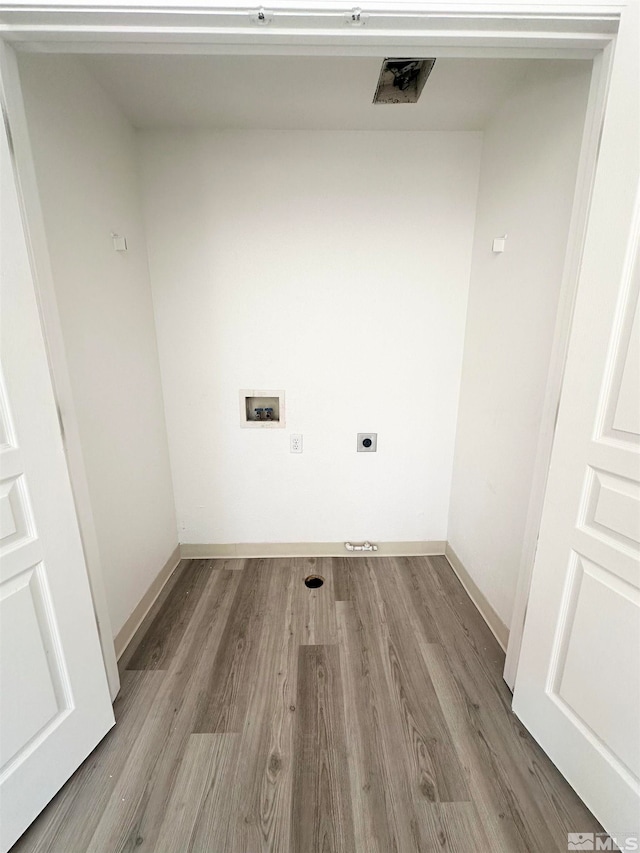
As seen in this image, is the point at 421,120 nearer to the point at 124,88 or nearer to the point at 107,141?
the point at 124,88

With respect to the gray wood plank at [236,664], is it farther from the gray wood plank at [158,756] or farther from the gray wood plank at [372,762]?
the gray wood plank at [372,762]

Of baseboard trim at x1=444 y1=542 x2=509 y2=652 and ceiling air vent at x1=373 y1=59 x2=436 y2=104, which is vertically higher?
ceiling air vent at x1=373 y1=59 x2=436 y2=104

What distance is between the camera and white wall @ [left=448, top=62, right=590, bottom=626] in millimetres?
1255

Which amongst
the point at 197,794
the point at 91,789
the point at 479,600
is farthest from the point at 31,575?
the point at 479,600

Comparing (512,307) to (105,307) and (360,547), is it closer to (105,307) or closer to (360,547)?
(360,547)

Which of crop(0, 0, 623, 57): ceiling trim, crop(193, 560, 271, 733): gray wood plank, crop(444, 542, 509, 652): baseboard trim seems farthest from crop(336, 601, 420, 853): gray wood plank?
crop(0, 0, 623, 57): ceiling trim

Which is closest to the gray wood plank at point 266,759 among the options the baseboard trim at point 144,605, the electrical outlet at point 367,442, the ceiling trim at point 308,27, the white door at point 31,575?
the white door at point 31,575

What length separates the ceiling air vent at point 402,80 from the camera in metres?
1.29

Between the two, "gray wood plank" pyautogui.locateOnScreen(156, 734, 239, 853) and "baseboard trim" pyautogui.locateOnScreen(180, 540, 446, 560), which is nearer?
"gray wood plank" pyautogui.locateOnScreen(156, 734, 239, 853)

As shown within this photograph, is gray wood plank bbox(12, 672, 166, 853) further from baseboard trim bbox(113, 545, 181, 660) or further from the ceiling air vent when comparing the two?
the ceiling air vent

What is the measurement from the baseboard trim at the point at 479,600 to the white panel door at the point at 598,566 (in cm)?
44

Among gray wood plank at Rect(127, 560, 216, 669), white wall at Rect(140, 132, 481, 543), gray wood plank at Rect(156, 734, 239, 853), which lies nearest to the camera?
gray wood plank at Rect(156, 734, 239, 853)

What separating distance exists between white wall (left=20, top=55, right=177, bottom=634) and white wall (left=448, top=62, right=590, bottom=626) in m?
1.82

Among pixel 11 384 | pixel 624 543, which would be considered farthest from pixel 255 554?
pixel 624 543
